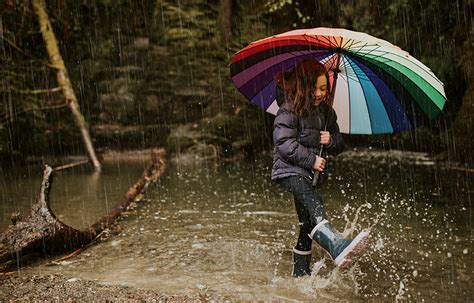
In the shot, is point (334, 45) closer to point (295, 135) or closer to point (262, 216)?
point (295, 135)

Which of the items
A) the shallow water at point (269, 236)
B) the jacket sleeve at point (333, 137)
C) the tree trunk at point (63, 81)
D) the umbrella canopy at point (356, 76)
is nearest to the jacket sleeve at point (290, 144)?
the jacket sleeve at point (333, 137)

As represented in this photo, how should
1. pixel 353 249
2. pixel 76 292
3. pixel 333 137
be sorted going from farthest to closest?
pixel 333 137
pixel 76 292
pixel 353 249

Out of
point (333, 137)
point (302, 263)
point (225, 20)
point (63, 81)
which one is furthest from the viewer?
point (225, 20)

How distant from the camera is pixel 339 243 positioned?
12.9 feet

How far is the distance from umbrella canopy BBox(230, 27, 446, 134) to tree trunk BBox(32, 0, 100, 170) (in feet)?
26.9

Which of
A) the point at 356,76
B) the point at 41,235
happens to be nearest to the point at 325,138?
the point at 356,76

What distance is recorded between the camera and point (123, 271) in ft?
16.0

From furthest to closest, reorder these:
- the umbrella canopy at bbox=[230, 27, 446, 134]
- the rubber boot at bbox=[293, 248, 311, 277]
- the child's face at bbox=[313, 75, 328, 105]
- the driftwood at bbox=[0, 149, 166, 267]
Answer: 1. the driftwood at bbox=[0, 149, 166, 267]
2. the rubber boot at bbox=[293, 248, 311, 277]
3. the child's face at bbox=[313, 75, 328, 105]
4. the umbrella canopy at bbox=[230, 27, 446, 134]

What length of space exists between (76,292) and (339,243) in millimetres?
2195

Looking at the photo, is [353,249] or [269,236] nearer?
[353,249]

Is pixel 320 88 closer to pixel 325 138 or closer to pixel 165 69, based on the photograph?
pixel 325 138

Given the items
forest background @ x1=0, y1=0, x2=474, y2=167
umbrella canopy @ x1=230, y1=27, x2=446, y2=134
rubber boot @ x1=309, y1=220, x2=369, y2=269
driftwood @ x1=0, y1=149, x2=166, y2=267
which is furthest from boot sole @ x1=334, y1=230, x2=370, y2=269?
forest background @ x1=0, y1=0, x2=474, y2=167

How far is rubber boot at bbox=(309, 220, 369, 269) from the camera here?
3.79 m

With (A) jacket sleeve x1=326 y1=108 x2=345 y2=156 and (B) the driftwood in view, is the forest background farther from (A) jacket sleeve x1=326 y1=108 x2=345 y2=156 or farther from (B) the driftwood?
(A) jacket sleeve x1=326 y1=108 x2=345 y2=156
